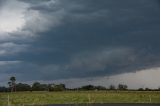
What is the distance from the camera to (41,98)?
99.4 meters

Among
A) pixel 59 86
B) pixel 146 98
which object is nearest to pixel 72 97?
pixel 146 98

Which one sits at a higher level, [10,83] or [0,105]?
[10,83]

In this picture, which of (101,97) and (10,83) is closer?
(101,97)

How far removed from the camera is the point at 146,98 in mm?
103312

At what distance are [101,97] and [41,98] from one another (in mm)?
16182

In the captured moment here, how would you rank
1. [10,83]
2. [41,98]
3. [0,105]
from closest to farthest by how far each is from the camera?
[0,105]
[41,98]
[10,83]

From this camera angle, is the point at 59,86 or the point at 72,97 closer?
the point at 72,97

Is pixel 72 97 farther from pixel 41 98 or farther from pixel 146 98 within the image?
pixel 146 98

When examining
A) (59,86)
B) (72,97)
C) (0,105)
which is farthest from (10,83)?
(0,105)

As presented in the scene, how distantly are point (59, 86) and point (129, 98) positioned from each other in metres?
92.3

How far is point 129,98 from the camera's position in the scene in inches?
4063

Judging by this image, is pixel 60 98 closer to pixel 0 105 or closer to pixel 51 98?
pixel 51 98

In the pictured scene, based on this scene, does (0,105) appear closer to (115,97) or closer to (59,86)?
(115,97)

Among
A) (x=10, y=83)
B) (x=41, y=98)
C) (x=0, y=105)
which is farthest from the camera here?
(x=10, y=83)
